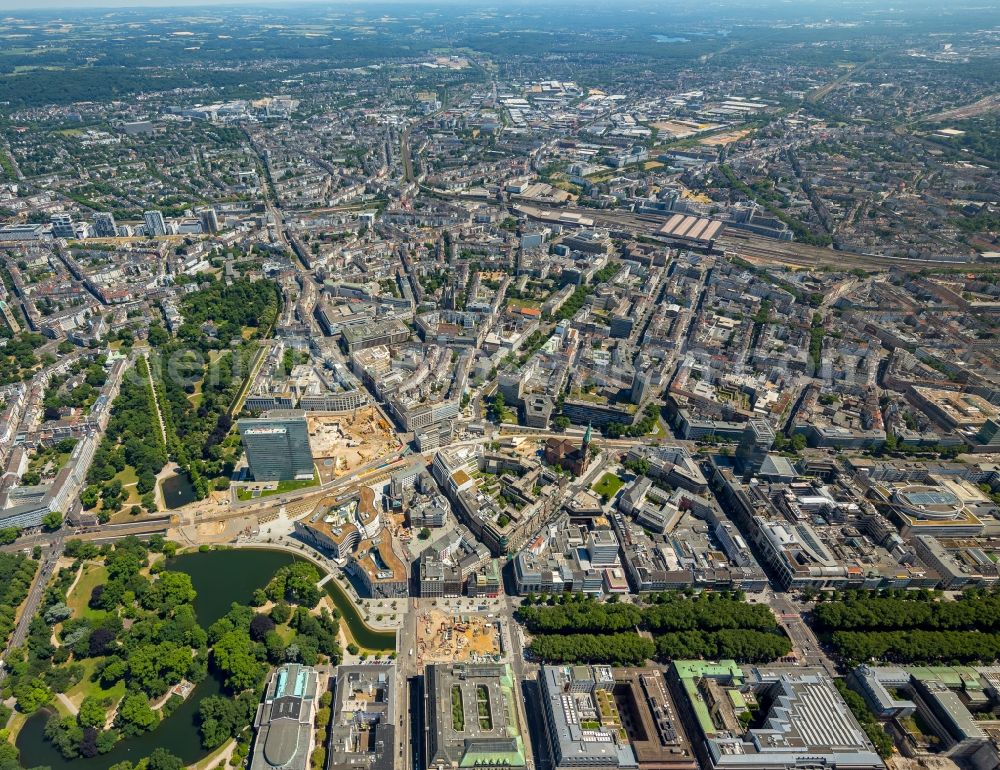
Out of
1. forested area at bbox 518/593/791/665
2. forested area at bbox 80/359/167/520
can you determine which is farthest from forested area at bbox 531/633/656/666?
forested area at bbox 80/359/167/520

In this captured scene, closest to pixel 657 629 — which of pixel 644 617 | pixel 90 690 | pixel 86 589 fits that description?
pixel 644 617

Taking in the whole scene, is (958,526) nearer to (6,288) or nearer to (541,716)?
(541,716)

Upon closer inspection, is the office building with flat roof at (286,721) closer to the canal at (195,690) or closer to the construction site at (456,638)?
the canal at (195,690)

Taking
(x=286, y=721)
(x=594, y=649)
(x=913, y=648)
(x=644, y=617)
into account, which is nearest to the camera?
(x=286, y=721)

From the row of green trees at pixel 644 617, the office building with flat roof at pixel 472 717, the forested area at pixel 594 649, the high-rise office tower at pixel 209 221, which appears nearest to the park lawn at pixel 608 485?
the row of green trees at pixel 644 617

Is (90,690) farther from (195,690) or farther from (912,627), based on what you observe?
(912,627)

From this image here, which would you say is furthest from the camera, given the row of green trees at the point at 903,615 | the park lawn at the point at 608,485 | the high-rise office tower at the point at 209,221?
the high-rise office tower at the point at 209,221
